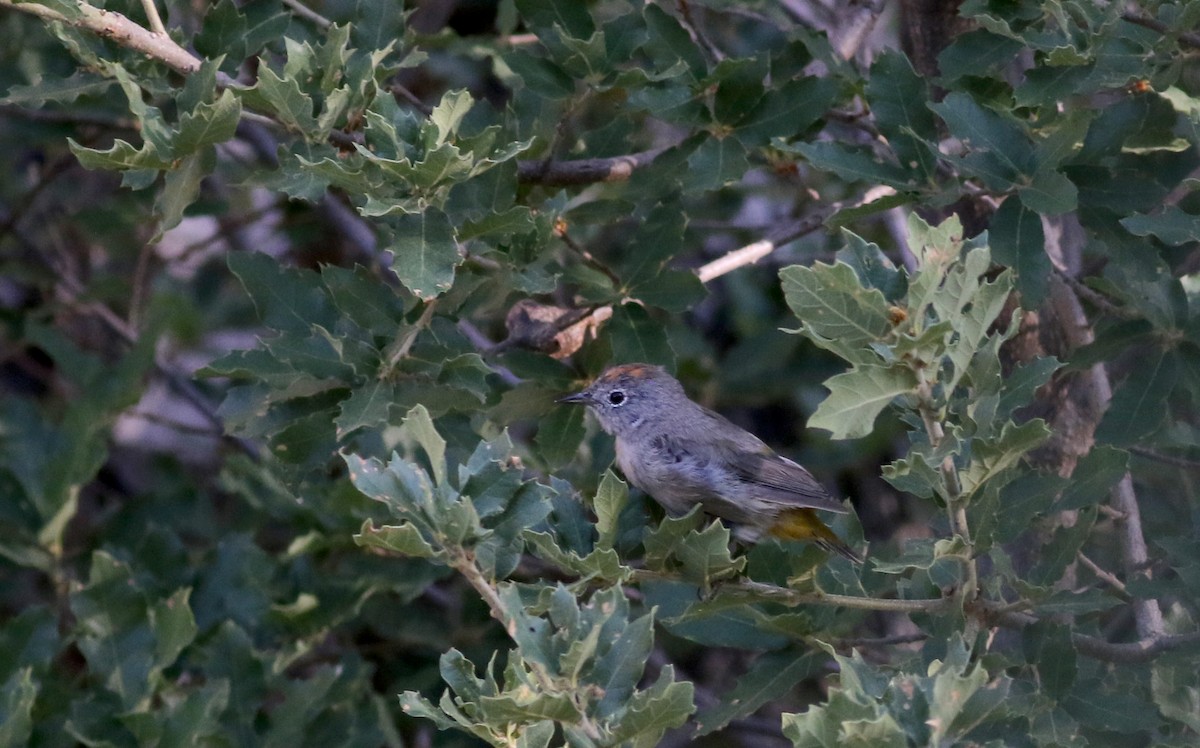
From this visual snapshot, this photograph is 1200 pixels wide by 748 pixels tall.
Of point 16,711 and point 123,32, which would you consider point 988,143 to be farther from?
point 16,711

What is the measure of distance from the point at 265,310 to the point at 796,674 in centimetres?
166

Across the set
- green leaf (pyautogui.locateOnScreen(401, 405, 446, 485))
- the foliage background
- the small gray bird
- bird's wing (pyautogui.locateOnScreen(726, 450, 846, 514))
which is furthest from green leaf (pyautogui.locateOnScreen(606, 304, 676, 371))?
green leaf (pyautogui.locateOnScreen(401, 405, 446, 485))

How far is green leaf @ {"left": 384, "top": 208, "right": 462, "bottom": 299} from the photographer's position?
3.22 metres

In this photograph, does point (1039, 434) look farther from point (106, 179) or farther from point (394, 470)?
point (106, 179)

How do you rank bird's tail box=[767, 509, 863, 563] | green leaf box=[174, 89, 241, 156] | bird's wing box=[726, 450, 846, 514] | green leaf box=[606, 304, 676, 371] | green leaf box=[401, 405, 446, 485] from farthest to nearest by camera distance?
bird's tail box=[767, 509, 863, 563] → bird's wing box=[726, 450, 846, 514] → green leaf box=[606, 304, 676, 371] → green leaf box=[174, 89, 241, 156] → green leaf box=[401, 405, 446, 485]

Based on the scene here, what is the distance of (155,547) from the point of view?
4.90 m

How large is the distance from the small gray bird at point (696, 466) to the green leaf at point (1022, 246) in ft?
3.16

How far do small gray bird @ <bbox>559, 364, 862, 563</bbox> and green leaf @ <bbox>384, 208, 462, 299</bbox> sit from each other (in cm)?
106

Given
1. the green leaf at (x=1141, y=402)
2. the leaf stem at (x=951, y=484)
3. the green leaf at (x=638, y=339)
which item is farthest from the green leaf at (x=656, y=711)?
the green leaf at (x=1141, y=402)

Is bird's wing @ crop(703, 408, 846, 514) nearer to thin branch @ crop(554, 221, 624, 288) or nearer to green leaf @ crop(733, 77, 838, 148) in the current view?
thin branch @ crop(554, 221, 624, 288)

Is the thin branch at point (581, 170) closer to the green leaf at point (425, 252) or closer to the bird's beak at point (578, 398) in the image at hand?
the bird's beak at point (578, 398)

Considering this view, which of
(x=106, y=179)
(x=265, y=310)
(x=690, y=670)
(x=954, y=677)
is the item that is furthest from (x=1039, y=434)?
(x=106, y=179)

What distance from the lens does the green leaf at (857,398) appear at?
2.51m

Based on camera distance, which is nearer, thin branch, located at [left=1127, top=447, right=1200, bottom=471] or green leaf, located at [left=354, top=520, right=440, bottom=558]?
green leaf, located at [left=354, top=520, right=440, bottom=558]
